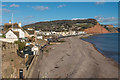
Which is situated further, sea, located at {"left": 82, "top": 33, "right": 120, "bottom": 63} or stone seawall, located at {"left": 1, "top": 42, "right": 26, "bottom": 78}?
sea, located at {"left": 82, "top": 33, "right": 120, "bottom": 63}

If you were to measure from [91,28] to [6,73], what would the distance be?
17597 centimetres

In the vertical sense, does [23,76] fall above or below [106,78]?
above

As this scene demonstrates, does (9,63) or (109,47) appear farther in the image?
(109,47)

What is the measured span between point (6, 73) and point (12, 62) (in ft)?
4.34

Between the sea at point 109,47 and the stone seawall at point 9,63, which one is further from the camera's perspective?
the sea at point 109,47

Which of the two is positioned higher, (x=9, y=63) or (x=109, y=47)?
(x=9, y=63)

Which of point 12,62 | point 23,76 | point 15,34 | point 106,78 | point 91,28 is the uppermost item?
point 91,28

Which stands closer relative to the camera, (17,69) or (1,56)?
(1,56)

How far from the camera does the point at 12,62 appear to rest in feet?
37.0

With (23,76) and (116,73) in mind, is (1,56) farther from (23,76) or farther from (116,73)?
(116,73)

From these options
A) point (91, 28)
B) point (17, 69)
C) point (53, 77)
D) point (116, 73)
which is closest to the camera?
point (17, 69)

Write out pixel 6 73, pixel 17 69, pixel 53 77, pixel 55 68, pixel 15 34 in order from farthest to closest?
1. pixel 15 34
2. pixel 55 68
3. pixel 53 77
4. pixel 17 69
5. pixel 6 73

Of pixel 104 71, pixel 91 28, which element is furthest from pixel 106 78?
pixel 91 28

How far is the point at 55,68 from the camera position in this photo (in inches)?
724
